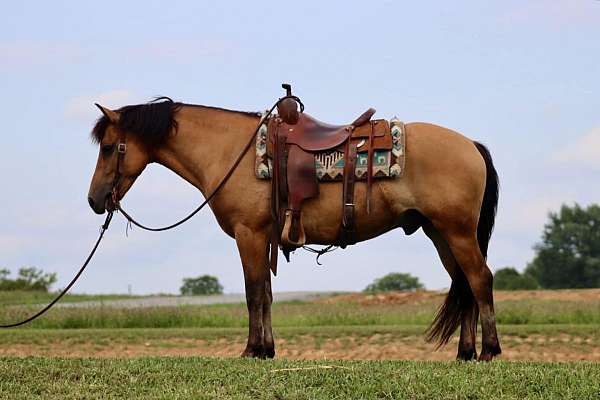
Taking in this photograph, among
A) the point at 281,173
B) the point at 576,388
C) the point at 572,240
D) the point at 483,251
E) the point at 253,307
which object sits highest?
the point at 572,240

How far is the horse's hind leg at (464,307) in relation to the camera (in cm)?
934

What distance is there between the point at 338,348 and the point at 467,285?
6.75 metres

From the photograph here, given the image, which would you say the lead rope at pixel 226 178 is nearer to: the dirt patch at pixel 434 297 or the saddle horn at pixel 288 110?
the saddle horn at pixel 288 110

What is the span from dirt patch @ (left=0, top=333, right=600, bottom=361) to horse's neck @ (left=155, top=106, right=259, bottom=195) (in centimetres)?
569

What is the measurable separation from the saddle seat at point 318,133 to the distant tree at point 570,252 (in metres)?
48.7

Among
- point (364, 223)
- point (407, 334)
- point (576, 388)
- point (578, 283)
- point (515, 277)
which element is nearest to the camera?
point (576, 388)

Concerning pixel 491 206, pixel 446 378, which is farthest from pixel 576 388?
pixel 491 206

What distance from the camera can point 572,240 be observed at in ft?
191

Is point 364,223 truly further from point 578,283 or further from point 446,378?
point 578,283

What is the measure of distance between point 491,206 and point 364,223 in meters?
1.39

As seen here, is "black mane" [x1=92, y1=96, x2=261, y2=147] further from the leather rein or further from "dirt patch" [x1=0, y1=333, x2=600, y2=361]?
"dirt patch" [x1=0, y1=333, x2=600, y2=361]

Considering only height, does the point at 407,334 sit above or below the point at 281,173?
below

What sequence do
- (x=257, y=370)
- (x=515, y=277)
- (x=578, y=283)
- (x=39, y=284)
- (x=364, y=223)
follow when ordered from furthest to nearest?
(x=578, y=283) → (x=515, y=277) → (x=39, y=284) → (x=364, y=223) → (x=257, y=370)

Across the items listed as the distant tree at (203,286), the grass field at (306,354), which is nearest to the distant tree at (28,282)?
the grass field at (306,354)
